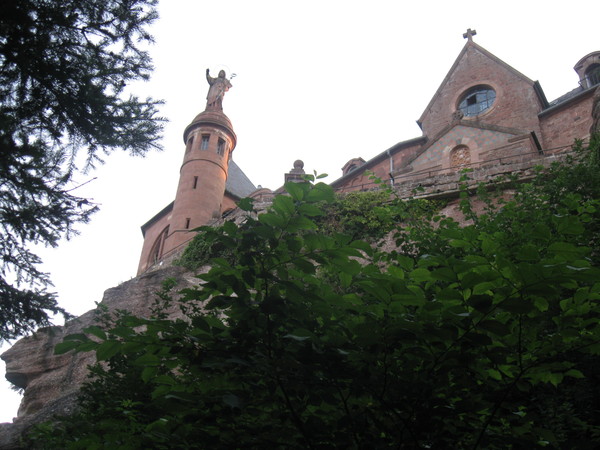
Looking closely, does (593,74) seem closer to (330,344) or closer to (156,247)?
(156,247)

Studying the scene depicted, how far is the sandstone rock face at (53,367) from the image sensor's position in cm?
1130

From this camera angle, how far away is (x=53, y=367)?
14.0m

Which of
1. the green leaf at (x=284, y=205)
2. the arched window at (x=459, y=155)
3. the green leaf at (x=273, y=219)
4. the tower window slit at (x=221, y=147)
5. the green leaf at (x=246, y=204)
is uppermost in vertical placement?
the tower window slit at (x=221, y=147)

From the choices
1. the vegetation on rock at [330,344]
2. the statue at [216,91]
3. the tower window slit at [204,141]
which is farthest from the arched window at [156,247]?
the vegetation on rock at [330,344]

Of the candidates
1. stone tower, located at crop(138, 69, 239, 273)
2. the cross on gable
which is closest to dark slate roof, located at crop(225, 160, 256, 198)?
stone tower, located at crop(138, 69, 239, 273)

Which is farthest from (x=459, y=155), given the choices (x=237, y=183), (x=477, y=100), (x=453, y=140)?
(x=237, y=183)

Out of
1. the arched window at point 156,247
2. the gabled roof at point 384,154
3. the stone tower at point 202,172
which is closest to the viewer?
the gabled roof at point 384,154

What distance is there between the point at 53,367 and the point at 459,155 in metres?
14.5

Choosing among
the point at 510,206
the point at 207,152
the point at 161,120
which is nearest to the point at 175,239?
the point at 207,152

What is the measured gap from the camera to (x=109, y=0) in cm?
745

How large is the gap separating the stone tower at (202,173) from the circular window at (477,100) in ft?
42.1

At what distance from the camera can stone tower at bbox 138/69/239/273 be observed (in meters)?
27.8

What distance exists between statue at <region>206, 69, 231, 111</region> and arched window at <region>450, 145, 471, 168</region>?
56.1 feet

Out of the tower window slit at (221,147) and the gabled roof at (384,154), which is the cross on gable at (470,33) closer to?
the gabled roof at (384,154)
